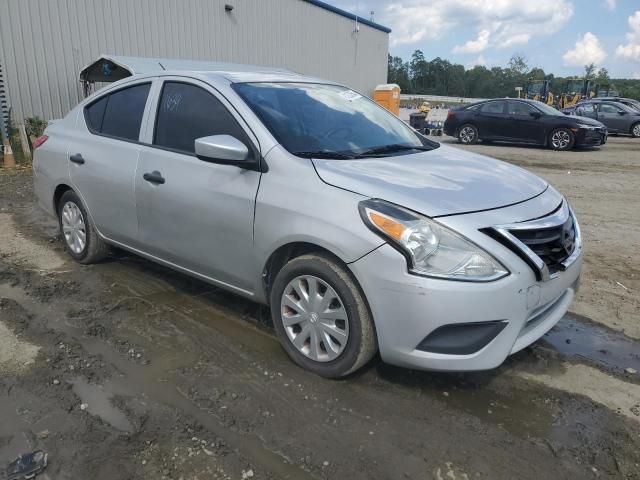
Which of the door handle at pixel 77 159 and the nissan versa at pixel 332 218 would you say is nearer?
the nissan versa at pixel 332 218

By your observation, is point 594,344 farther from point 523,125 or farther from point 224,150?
point 523,125

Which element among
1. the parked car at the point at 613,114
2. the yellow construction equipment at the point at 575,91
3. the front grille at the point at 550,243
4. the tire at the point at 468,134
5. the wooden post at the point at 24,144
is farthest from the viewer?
the yellow construction equipment at the point at 575,91

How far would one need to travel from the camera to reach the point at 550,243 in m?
2.91

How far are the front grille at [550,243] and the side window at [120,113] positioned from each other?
291 cm

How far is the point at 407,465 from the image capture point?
7.91ft

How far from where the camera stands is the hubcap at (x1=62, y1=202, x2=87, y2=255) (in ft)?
15.9

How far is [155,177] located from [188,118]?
1.57 ft

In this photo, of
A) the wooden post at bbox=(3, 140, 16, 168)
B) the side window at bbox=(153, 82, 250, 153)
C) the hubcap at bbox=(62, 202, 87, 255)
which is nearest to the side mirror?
the side window at bbox=(153, 82, 250, 153)

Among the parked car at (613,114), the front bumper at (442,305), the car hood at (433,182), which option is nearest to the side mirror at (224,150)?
the car hood at (433,182)

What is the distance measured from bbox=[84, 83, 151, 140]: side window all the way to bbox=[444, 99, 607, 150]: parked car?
1406cm

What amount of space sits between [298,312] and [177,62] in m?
9.61

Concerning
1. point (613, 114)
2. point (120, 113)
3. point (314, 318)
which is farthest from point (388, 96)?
point (314, 318)

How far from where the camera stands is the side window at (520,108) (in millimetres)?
15969

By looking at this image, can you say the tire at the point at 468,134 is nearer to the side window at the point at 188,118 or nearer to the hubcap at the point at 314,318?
the side window at the point at 188,118
